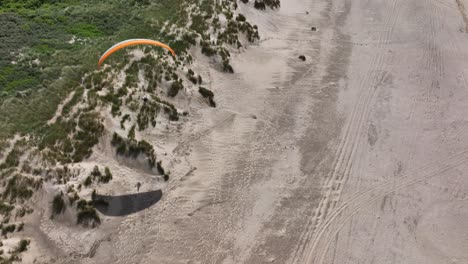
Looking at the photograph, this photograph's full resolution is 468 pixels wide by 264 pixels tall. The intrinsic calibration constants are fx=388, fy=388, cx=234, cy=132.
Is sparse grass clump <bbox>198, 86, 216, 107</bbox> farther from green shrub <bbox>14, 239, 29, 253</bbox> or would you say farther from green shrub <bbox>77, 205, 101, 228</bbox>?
green shrub <bbox>14, 239, 29, 253</bbox>

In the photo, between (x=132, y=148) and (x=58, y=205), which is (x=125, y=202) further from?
(x=58, y=205)

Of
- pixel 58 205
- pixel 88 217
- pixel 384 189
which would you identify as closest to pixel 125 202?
pixel 88 217

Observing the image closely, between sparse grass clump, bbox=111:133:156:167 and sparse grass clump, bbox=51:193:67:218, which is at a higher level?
sparse grass clump, bbox=111:133:156:167

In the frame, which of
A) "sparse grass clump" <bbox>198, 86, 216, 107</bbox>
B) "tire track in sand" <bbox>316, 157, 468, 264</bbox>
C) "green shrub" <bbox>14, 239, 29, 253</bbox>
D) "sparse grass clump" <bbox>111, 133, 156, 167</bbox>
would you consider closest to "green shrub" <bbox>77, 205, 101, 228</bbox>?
"green shrub" <bbox>14, 239, 29, 253</bbox>

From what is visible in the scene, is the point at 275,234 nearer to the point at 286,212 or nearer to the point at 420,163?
the point at 286,212

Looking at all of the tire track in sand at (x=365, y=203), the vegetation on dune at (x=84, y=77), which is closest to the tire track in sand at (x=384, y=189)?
the tire track in sand at (x=365, y=203)

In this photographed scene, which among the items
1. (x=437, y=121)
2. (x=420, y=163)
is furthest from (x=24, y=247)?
(x=437, y=121)

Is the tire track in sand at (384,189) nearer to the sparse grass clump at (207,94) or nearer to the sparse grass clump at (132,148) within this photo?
the sparse grass clump at (132,148)
